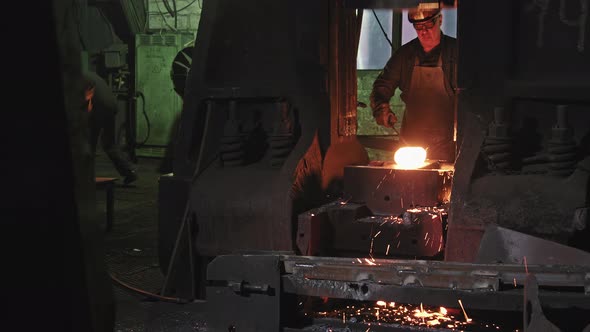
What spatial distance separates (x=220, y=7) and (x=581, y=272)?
2.62 m

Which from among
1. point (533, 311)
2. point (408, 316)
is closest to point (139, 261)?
point (408, 316)

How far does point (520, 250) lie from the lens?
3203mm

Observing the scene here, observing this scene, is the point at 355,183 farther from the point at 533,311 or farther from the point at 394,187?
the point at 533,311

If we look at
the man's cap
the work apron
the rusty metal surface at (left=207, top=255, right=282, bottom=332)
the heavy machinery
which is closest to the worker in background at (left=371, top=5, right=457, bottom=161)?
the work apron

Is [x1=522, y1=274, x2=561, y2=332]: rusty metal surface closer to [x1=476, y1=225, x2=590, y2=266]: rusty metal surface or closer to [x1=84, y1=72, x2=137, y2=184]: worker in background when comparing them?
[x1=476, y1=225, x2=590, y2=266]: rusty metal surface

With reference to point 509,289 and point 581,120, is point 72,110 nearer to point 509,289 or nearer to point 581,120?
point 509,289

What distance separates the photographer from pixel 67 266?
135cm

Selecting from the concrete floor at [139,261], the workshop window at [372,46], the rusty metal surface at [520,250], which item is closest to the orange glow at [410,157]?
the rusty metal surface at [520,250]

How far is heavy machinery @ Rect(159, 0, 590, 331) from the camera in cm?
300

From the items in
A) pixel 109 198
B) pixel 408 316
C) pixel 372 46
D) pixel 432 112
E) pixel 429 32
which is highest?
pixel 372 46

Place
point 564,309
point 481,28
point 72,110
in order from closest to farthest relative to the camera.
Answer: point 72,110 → point 564,309 → point 481,28

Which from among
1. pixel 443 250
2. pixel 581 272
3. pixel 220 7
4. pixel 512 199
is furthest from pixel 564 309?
pixel 220 7

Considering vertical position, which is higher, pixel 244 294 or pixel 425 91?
pixel 425 91

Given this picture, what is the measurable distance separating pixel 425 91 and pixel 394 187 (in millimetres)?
2259
